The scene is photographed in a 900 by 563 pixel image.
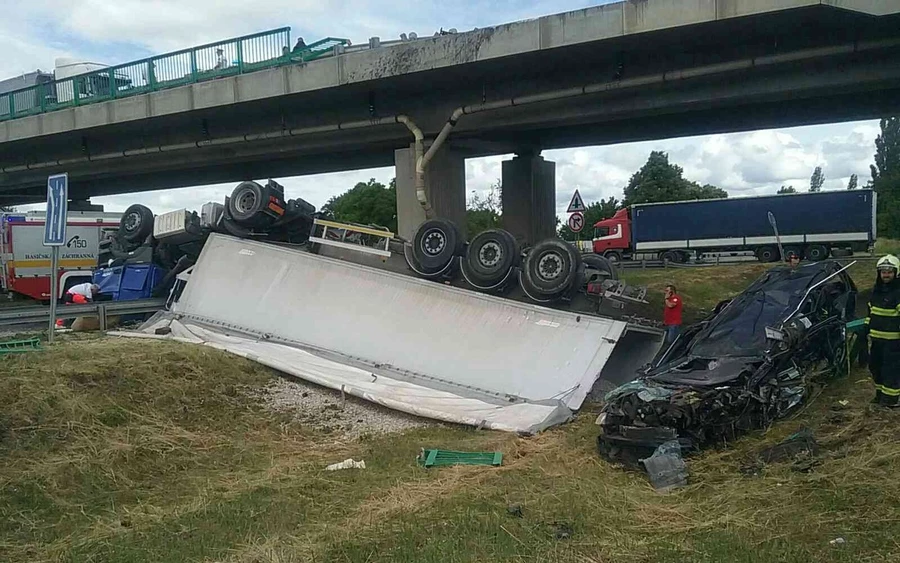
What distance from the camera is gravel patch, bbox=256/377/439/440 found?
674 centimetres

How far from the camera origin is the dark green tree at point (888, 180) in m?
41.5

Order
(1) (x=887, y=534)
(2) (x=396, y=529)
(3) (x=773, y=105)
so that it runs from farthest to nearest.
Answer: (3) (x=773, y=105), (2) (x=396, y=529), (1) (x=887, y=534)

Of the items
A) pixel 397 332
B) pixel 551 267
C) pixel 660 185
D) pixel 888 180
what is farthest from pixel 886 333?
pixel 660 185

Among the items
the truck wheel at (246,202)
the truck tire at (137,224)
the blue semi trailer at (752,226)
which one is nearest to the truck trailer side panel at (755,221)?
the blue semi trailer at (752,226)

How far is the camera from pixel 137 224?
505 inches

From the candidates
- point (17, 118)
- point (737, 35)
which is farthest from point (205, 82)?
point (737, 35)

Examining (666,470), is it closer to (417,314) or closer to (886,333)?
(886,333)

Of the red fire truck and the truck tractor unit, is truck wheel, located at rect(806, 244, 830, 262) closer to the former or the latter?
the truck tractor unit

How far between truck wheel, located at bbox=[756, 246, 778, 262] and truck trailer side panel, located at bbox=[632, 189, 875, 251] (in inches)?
8.6

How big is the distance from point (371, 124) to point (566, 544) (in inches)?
480

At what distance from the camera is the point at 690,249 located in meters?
26.2

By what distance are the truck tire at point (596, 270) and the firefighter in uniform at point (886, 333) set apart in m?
3.34

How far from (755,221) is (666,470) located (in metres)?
22.1

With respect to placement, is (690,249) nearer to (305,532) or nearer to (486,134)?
(486,134)
